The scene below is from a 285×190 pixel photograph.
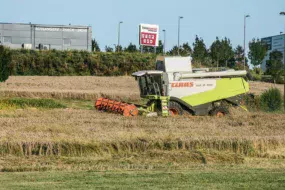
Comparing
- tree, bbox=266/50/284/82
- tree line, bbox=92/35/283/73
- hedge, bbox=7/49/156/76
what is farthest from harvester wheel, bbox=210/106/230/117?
tree line, bbox=92/35/283/73

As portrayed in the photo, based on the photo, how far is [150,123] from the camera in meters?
19.4

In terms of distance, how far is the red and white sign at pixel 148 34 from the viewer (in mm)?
52781

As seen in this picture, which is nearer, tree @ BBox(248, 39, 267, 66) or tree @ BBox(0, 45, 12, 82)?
tree @ BBox(0, 45, 12, 82)

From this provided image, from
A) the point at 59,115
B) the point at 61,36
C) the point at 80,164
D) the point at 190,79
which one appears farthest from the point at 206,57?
the point at 80,164

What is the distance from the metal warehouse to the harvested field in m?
18.5

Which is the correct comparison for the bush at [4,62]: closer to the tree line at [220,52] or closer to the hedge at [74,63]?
the hedge at [74,63]

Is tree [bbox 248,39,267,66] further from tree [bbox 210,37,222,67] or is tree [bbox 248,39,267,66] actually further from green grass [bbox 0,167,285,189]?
green grass [bbox 0,167,285,189]


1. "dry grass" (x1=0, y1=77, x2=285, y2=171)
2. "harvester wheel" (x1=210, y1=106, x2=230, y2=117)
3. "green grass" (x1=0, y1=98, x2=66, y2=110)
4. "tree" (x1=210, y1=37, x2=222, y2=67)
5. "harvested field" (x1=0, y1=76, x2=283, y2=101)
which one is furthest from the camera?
"tree" (x1=210, y1=37, x2=222, y2=67)

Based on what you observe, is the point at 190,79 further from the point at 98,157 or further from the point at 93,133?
the point at 98,157

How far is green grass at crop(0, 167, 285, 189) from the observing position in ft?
32.2

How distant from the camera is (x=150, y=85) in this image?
24.3 metres

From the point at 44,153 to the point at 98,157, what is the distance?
1.29 metres

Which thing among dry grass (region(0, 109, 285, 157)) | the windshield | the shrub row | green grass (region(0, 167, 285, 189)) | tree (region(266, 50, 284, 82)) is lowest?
green grass (region(0, 167, 285, 189))

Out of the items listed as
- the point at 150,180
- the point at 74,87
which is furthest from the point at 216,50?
the point at 150,180
